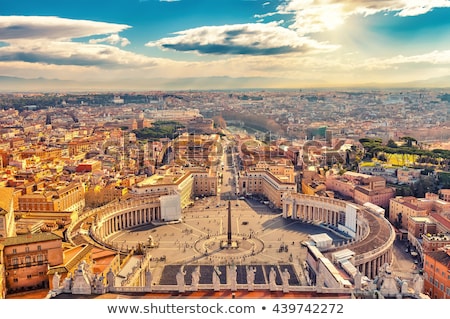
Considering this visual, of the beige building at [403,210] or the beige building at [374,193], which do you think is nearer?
the beige building at [403,210]

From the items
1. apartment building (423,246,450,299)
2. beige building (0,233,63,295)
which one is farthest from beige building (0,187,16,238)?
apartment building (423,246,450,299)

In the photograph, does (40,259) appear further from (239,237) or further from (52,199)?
Result: (52,199)

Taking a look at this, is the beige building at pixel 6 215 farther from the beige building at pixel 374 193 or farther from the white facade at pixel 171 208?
the beige building at pixel 374 193

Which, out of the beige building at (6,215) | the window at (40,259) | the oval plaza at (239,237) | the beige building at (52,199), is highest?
the beige building at (6,215)

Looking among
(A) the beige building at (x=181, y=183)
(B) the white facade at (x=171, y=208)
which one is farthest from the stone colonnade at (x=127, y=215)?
(A) the beige building at (x=181, y=183)

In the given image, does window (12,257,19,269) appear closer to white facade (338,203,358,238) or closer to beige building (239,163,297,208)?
white facade (338,203,358,238)

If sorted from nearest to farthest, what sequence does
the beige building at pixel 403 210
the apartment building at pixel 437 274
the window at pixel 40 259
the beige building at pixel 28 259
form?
the beige building at pixel 28 259, the window at pixel 40 259, the apartment building at pixel 437 274, the beige building at pixel 403 210

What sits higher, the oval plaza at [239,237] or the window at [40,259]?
the window at [40,259]

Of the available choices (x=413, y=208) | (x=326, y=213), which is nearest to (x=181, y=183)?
(x=326, y=213)

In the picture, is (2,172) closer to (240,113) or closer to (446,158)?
(240,113)
